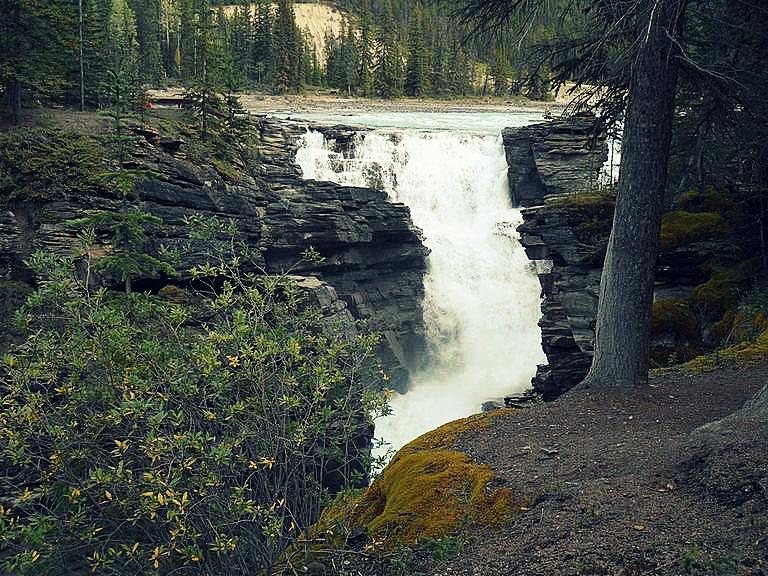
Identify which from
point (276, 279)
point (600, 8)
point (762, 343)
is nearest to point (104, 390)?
point (276, 279)

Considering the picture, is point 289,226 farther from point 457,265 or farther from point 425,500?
point 425,500

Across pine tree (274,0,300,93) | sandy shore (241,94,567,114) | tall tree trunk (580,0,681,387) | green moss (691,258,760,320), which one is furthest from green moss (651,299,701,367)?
pine tree (274,0,300,93)

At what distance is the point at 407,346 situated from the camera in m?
30.0

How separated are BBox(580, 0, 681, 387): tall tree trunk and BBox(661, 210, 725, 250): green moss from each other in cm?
578

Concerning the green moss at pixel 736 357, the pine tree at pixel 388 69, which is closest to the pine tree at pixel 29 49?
the green moss at pixel 736 357

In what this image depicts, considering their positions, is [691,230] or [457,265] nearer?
[691,230]

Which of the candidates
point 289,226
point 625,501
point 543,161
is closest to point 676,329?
point 625,501

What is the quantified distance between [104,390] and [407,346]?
2347 cm

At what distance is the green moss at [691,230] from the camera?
46.8ft

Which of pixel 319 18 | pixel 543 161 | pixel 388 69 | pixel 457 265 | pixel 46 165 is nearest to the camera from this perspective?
pixel 46 165

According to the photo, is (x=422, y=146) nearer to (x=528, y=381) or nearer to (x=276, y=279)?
(x=528, y=381)

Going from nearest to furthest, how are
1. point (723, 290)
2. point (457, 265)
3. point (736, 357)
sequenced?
point (736, 357) < point (723, 290) < point (457, 265)

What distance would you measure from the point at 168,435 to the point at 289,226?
69.0 ft

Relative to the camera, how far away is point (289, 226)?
2691 centimetres
